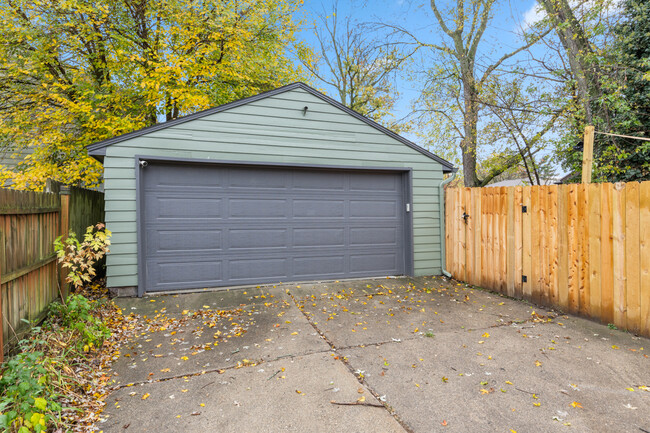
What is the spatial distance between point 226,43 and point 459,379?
8.57 meters

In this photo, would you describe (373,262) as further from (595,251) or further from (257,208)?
(595,251)

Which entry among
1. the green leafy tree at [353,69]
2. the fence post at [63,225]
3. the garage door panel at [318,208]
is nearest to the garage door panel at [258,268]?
the garage door panel at [318,208]

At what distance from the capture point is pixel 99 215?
6324 mm

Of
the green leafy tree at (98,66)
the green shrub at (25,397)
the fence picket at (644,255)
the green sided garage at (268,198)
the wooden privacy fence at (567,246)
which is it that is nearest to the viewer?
the green shrub at (25,397)

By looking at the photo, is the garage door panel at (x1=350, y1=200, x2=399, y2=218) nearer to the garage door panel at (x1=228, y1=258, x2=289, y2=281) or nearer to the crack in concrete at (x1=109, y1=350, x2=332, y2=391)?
the garage door panel at (x1=228, y1=258, x2=289, y2=281)

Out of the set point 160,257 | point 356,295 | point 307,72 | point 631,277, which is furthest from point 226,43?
point 631,277

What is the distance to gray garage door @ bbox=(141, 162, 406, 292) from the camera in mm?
5117

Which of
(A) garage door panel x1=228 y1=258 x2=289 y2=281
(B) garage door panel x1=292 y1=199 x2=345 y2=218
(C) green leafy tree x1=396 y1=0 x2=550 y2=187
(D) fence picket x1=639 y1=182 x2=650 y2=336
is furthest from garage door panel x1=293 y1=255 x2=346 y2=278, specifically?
(C) green leafy tree x1=396 y1=0 x2=550 y2=187

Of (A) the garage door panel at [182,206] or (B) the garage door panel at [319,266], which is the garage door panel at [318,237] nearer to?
(B) the garage door panel at [319,266]

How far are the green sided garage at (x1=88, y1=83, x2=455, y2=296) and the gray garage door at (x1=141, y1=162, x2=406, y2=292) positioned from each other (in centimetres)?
2

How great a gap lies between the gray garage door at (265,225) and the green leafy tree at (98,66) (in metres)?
3.30

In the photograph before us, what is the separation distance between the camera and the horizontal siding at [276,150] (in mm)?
4836

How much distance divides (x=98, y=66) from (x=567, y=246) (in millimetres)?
9870

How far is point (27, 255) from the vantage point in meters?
3.08
